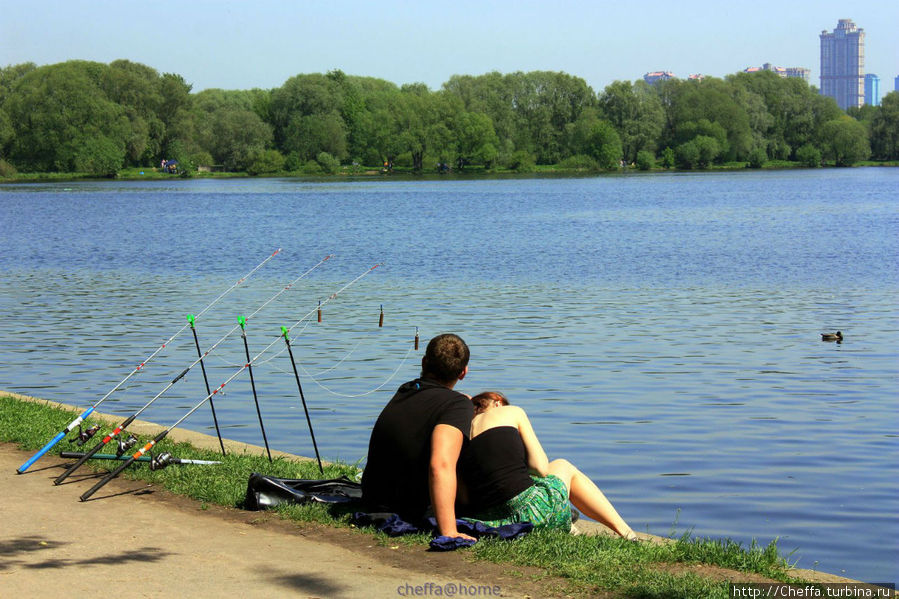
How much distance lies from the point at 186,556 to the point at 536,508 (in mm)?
1962

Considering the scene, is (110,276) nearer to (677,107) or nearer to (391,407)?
(391,407)

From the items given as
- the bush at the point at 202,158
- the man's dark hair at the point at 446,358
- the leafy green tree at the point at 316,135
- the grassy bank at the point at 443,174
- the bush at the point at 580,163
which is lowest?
the man's dark hair at the point at 446,358

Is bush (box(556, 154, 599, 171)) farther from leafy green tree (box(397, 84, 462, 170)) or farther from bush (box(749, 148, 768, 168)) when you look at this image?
bush (box(749, 148, 768, 168))

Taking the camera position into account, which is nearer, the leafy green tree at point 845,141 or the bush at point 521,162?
the bush at point 521,162

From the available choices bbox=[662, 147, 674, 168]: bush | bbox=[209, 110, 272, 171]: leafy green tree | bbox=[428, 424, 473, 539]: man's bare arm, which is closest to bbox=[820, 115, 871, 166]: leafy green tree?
bbox=[662, 147, 674, 168]: bush

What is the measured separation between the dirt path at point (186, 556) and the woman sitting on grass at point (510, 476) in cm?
50

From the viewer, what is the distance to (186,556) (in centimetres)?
598

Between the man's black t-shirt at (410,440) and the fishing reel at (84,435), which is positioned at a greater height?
the man's black t-shirt at (410,440)

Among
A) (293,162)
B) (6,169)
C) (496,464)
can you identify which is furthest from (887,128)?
(496,464)

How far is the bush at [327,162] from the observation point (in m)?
Answer: 134

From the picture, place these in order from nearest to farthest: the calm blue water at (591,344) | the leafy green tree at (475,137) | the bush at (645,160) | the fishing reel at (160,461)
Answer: the fishing reel at (160,461) < the calm blue water at (591,344) < the leafy green tree at (475,137) < the bush at (645,160)

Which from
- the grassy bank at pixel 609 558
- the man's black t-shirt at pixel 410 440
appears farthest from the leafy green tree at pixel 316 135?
the man's black t-shirt at pixel 410 440

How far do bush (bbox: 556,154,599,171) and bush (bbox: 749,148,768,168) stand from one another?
19.7 metres

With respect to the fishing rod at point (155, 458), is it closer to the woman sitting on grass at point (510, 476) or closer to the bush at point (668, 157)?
the woman sitting on grass at point (510, 476)
